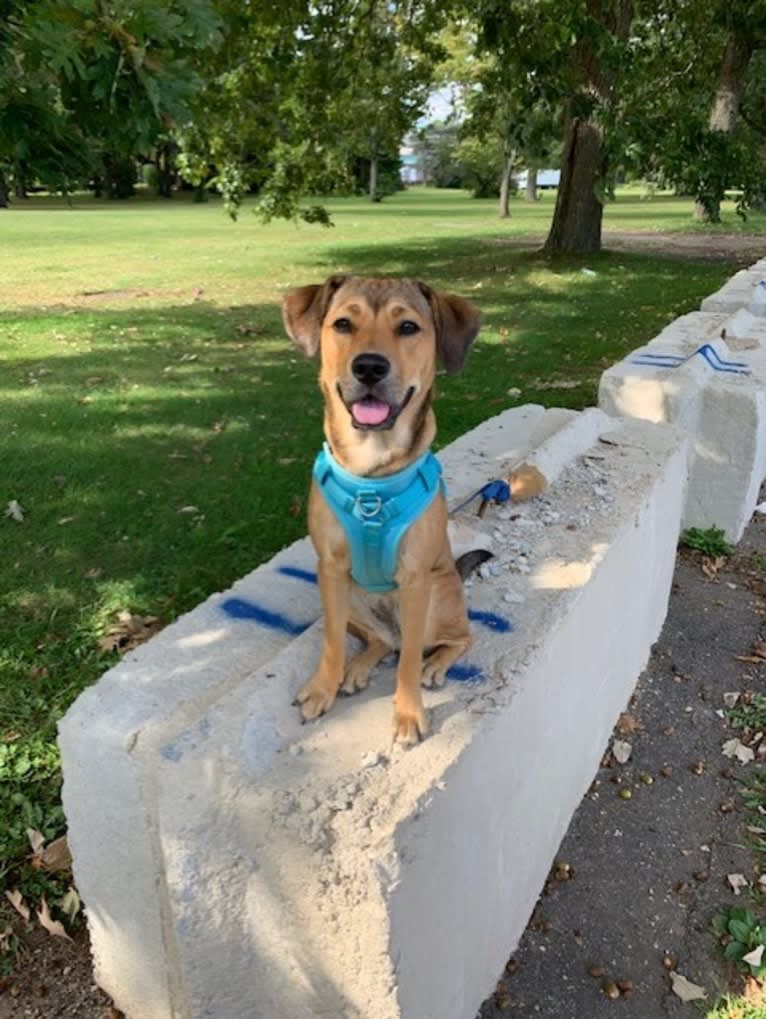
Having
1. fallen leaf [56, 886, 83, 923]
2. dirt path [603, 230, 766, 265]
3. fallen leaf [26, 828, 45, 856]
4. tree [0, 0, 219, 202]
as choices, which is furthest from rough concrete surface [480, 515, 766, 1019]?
dirt path [603, 230, 766, 265]

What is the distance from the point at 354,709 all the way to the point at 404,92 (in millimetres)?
16820

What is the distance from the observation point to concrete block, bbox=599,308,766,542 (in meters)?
5.52

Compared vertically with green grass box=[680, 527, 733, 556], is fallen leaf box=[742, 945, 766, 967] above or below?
below

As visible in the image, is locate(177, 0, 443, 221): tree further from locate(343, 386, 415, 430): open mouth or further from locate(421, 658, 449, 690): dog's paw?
locate(421, 658, 449, 690): dog's paw

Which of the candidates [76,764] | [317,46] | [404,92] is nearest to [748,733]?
[76,764]

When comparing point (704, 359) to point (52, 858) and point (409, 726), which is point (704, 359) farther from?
point (52, 858)

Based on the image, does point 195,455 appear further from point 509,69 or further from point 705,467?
point 509,69

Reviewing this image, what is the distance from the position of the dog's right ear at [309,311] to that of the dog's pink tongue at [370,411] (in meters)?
0.36

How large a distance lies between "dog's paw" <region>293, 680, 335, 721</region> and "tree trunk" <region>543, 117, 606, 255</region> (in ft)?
52.8

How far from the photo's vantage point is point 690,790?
3.83 meters

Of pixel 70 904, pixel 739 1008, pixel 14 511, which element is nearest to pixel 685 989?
pixel 739 1008

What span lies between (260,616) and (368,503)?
75cm

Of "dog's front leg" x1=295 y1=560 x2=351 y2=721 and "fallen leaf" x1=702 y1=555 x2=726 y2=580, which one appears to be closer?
"dog's front leg" x1=295 y1=560 x2=351 y2=721

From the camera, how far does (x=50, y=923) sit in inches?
122
